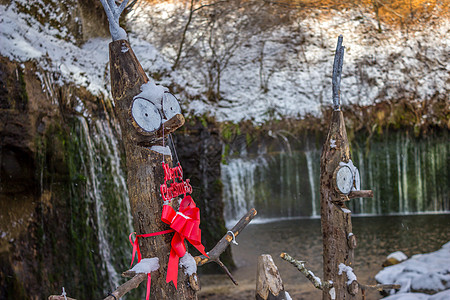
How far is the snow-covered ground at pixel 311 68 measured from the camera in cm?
929

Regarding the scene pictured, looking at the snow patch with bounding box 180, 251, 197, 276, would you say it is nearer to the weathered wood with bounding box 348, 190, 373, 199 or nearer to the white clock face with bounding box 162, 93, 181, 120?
the white clock face with bounding box 162, 93, 181, 120

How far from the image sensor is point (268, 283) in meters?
2.56

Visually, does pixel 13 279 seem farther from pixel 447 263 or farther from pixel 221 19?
pixel 221 19

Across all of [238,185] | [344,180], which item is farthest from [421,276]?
[238,185]

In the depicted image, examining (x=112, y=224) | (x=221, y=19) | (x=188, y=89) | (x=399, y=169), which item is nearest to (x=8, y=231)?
(x=112, y=224)

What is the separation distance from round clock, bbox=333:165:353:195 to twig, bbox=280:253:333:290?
66cm

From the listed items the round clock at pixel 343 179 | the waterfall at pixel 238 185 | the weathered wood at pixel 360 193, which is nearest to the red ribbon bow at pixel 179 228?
the round clock at pixel 343 179

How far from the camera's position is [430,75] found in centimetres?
1064

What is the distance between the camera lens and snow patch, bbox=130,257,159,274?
6.73ft

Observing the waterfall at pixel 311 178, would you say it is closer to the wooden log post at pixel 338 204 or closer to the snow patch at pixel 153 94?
the wooden log post at pixel 338 204

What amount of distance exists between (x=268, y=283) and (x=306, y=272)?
58cm

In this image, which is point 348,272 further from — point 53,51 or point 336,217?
point 53,51

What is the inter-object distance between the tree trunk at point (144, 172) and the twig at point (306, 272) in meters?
0.94

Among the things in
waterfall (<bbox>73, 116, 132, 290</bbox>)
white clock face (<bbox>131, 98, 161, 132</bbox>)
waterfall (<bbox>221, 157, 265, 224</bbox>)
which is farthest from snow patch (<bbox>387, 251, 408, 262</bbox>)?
white clock face (<bbox>131, 98, 161, 132</bbox>)
